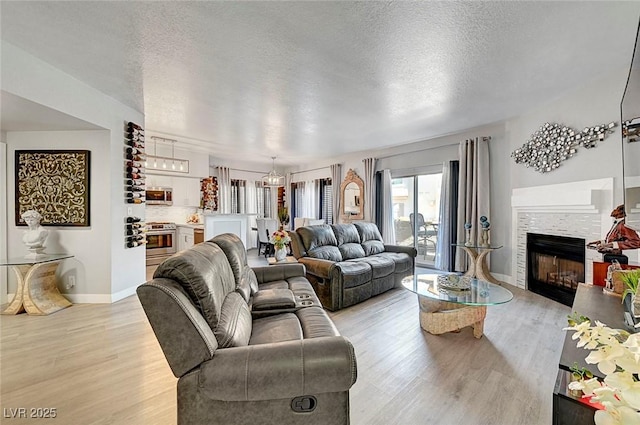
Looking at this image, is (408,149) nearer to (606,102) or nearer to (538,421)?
(606,102)

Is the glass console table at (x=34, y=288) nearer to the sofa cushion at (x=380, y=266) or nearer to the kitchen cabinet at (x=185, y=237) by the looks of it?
the kitchen cabinet at (x=185, y=237)

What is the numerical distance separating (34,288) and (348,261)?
3970mm

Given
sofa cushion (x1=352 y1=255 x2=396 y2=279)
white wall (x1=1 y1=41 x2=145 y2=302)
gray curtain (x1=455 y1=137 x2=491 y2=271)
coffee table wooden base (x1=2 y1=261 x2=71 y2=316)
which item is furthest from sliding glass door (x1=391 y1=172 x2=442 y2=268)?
coffee table wooden base (x1=2 y1=261 x2=71 y2=316)

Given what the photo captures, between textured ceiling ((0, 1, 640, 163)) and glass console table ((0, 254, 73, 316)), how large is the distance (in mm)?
2183

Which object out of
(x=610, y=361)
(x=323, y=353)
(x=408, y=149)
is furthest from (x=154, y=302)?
(x=408, y=149)

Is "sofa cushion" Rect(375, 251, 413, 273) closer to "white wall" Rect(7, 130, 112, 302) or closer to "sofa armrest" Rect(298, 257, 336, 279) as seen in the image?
"sofa armrest" Rect(298, 257, 336, 279)

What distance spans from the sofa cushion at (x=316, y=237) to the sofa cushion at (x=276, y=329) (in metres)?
1.89

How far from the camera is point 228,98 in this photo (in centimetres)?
349

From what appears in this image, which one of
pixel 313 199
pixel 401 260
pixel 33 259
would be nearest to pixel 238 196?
pixel 313 199

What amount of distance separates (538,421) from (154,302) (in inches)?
89.4

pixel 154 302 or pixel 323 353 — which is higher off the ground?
pixel 154 302

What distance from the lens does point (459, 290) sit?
2.70 meters

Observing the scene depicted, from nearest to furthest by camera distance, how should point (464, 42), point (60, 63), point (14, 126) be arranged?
point (464, 42) < point (60, 63) < point (14, 126)

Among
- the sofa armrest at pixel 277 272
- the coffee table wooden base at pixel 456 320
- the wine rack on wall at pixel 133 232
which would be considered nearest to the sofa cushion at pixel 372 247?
the sofa armrest at pixel 277 272
